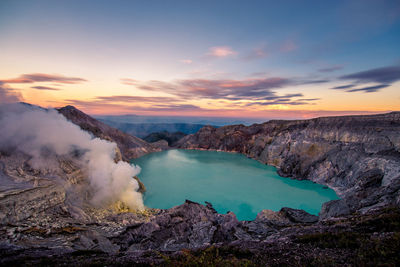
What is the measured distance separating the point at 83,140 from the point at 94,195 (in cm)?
683

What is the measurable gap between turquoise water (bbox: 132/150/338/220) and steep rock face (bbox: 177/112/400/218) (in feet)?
10.4

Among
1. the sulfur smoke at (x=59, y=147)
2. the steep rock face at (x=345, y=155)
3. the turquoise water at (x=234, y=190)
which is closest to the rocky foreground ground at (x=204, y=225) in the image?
the steep rock face at (x=345, y=155)

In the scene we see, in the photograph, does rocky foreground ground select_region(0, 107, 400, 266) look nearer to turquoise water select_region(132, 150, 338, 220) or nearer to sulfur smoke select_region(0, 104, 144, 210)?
sulfur smoke select_region(0, 104, 144, 210)

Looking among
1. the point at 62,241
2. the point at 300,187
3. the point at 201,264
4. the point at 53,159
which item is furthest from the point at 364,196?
the point at 53,159

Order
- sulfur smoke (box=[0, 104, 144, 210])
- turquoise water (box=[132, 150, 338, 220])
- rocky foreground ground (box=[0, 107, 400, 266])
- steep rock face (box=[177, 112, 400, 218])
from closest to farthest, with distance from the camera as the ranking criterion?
rocky foreground ground (box=[0, 107, 400, 266])
sulfur smoke (box=[0, 104, 144, 210])
steep rock face (box=[177, 112, 400, 218])
turquoise water (box=[132, 150, 338, 220])

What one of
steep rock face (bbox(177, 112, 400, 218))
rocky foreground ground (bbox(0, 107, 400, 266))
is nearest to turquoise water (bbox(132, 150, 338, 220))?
steep rock face (bbox(177, 112, 400, 218))

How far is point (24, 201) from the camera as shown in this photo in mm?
11812

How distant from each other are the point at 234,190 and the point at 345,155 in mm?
19680

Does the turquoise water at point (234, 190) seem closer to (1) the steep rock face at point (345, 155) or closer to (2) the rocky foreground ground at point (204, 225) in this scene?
(1) the steep rock face at point (345, 155)

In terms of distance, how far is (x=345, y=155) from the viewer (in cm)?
2966

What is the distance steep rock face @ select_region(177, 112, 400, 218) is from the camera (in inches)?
657

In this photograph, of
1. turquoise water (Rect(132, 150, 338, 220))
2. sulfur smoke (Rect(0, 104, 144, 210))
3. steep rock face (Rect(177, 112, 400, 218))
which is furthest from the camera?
turquoise water (Rect(132, 150, 338, 220))

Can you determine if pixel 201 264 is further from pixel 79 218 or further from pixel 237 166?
pixel 237 166

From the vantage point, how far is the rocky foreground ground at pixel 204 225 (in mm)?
5859
